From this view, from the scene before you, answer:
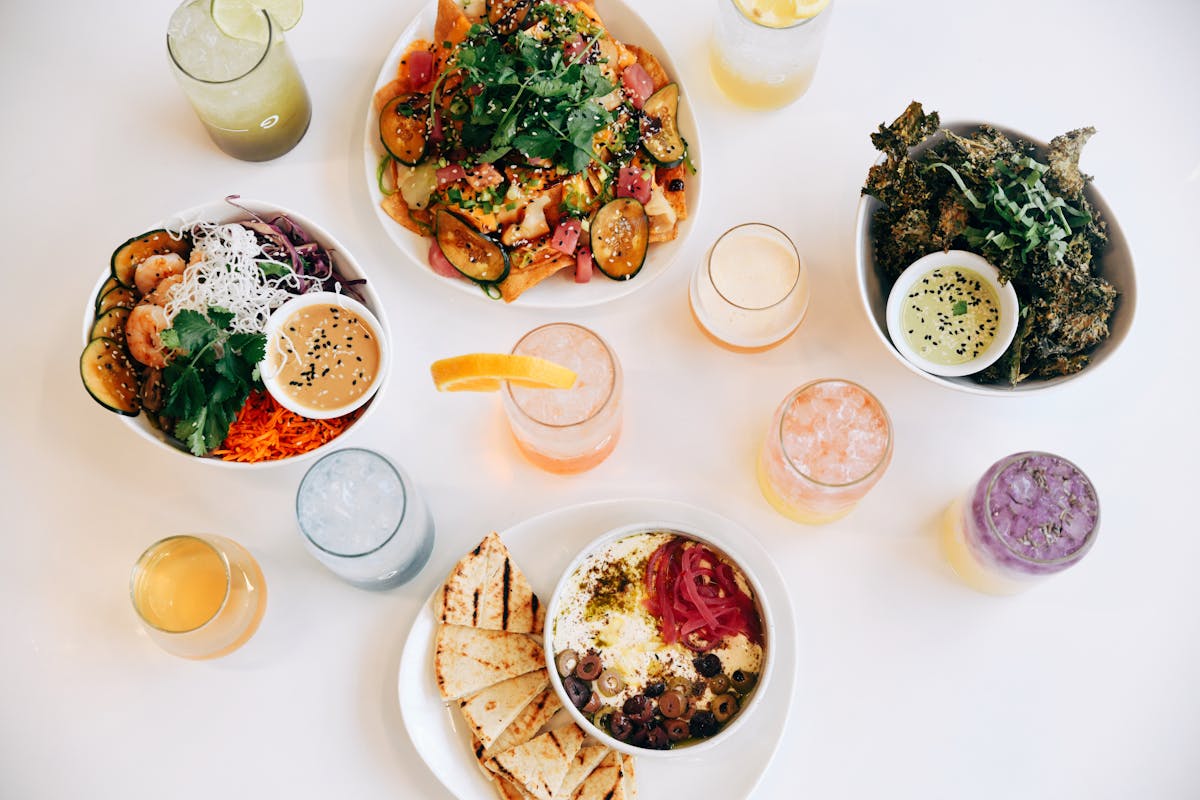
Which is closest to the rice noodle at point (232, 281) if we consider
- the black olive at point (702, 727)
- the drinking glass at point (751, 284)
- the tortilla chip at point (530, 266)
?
the tortilla chip at point (530, 266)

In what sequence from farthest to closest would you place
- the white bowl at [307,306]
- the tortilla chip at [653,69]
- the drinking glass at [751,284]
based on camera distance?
the tortilla chip at [653,69] → the drinking glass at [751,284] → the white bowl at [307,306]

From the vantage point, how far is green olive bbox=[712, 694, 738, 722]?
2.12 metres

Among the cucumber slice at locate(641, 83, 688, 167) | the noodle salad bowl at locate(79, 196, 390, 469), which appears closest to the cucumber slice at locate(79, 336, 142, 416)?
the noodle salad bowl at locate(79, 196, 390, 469)

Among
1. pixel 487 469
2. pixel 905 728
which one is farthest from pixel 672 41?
pixel 905 728

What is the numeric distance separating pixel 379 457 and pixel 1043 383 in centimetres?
154

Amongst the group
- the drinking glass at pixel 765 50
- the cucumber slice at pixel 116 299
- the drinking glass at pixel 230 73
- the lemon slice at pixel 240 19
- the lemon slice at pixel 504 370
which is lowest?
the cucumber slice at pixel 116 299

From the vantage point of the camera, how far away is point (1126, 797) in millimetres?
2305

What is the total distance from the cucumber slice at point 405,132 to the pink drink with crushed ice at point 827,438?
3.62ft

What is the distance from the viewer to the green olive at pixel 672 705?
83.1 inches

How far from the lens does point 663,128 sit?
97.5 inches

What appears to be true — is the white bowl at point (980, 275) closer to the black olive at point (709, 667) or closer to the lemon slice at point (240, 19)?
the black olive at point (709, 667)

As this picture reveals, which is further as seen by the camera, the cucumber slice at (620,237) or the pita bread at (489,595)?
→ the cucumber slice at (620,237)

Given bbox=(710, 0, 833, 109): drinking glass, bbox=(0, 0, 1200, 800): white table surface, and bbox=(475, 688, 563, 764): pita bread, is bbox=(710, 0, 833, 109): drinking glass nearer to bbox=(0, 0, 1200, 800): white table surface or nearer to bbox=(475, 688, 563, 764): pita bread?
bbox=(0, 0, 1200, 800): white table surface

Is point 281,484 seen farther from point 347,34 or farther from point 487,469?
point 347,34
